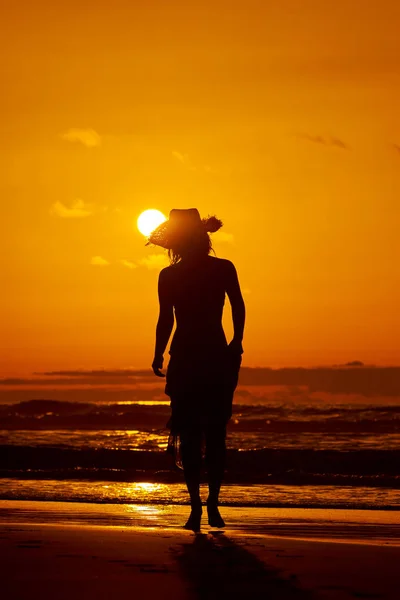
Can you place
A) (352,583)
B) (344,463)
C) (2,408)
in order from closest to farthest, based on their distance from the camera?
(352,583) → (344,463) → (2,408)

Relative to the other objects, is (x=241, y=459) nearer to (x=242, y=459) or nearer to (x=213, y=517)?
(x=242, y=459)

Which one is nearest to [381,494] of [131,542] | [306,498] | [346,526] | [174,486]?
[306,498]

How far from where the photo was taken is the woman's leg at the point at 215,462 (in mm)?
6371

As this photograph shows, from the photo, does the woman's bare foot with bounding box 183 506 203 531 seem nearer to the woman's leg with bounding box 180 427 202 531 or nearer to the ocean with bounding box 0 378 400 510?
the woman's leg with bounding box 180 427 202 531

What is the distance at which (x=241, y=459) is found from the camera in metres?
17.9

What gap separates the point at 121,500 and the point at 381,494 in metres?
3.34

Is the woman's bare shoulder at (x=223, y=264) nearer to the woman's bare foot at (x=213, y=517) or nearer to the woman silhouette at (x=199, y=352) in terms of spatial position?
the woman silhouette at (x=199, y=352)

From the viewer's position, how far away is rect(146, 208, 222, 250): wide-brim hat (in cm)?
662

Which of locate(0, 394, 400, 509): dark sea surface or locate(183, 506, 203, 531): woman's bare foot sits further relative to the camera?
locate(0, 394, 400, 509): dark sea surface

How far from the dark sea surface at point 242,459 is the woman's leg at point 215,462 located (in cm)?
428

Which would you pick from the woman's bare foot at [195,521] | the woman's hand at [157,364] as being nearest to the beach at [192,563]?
the woman's bare foot at [195,521]

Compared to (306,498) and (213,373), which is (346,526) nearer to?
(213,373)

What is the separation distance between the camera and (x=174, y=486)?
12.7 m

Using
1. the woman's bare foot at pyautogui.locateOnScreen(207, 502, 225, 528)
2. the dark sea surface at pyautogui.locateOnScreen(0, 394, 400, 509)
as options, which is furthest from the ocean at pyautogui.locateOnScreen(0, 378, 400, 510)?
the woman's bare foot at pyautogui.locateOnScreen(207, 502, 225, 528)
